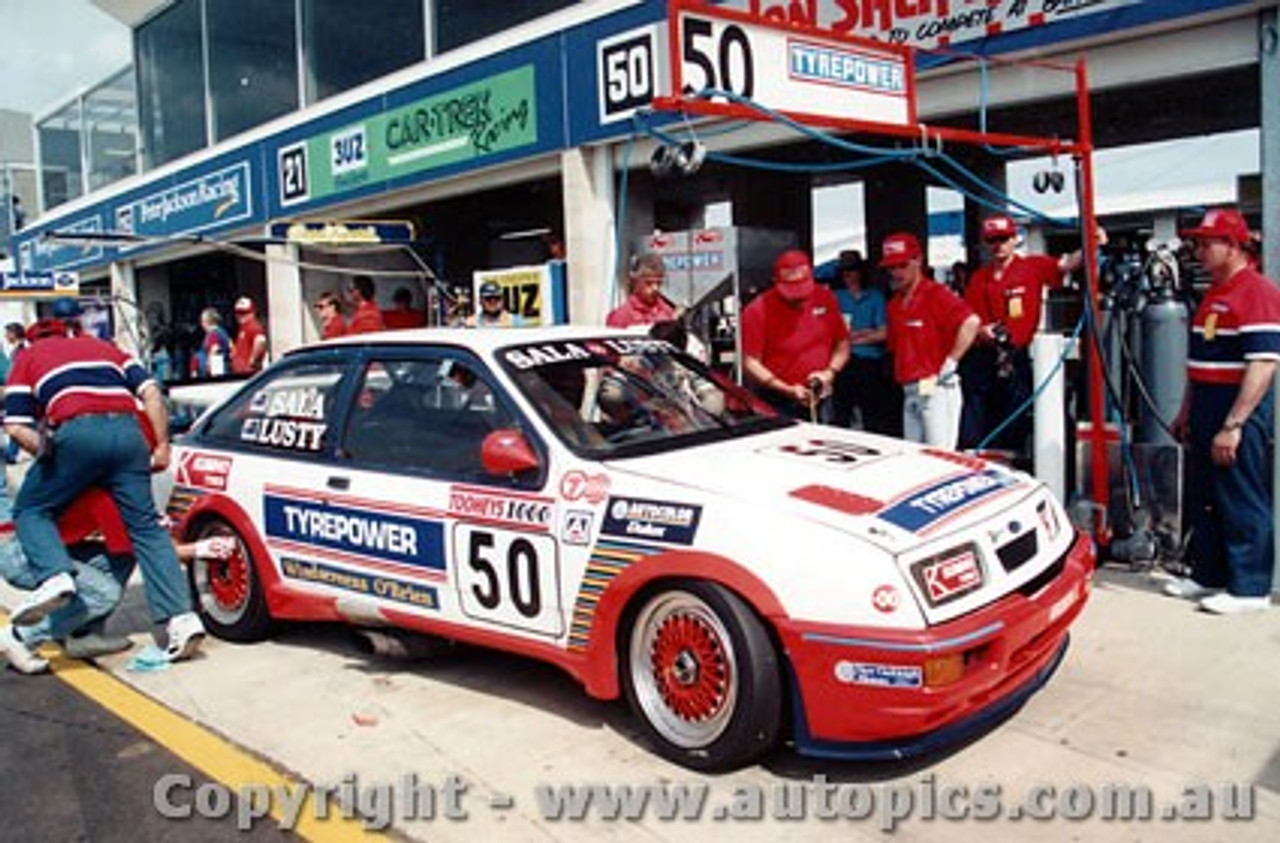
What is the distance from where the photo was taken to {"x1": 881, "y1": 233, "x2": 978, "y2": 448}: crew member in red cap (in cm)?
646

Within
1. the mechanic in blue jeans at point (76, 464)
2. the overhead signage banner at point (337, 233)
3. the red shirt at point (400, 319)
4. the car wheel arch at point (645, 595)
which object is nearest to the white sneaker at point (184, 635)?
the mechanic in blue jeans at point (76, 464)

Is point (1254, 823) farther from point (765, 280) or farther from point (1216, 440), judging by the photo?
point (765, 280)

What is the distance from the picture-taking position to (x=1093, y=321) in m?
5.88

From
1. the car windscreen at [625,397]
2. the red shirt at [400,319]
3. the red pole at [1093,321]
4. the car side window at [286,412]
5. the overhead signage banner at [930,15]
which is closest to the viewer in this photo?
the car windscreen at [625,397]

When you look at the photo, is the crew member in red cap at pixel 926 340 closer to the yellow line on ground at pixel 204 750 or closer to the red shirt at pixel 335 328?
the yellow line on ground at pixel 204 750

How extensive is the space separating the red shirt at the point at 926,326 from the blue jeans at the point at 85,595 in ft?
14.3

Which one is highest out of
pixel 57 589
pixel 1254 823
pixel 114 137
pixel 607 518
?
pixel 114 137

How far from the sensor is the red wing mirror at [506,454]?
403 centimetres

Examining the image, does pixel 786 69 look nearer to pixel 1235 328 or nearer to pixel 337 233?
pixel 1235 328

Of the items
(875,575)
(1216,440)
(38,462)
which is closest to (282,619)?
(38,462)

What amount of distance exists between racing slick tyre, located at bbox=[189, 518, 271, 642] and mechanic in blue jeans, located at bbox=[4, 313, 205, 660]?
23cm

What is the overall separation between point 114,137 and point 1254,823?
21.6 m

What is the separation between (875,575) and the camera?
10.9 feet

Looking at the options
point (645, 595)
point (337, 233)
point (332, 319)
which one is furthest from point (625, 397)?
point (332, 319)
